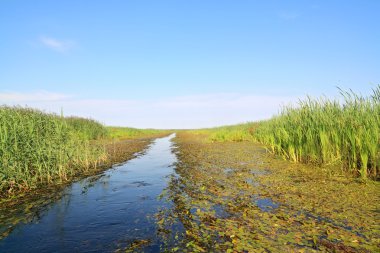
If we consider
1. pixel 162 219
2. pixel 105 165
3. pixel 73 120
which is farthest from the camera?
pixel 73 120

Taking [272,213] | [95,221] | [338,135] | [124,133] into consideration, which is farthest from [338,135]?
[124,133]

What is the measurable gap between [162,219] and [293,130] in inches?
302

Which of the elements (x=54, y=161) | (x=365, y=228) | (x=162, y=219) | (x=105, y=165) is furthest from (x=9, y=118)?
(x=365, y=228)

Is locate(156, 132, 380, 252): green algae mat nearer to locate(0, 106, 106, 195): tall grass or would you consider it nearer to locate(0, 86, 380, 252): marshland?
locate(0, 86, 380, 252): marshland

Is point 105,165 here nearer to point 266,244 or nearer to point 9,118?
point 9,118

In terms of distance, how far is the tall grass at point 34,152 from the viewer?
7.94 meters

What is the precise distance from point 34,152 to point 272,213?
290 inches

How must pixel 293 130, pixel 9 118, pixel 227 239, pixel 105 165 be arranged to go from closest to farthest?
pixel 227 239, pixel 9 118, pixel 293 130, pixel 105 165

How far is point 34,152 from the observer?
8.80 metres

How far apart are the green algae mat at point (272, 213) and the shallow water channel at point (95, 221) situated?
40 centimetres

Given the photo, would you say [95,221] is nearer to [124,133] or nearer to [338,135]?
[338,135]

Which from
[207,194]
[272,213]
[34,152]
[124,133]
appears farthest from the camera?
[124,133]

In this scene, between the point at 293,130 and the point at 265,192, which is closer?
the point at 265,192

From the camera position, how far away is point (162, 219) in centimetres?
564
